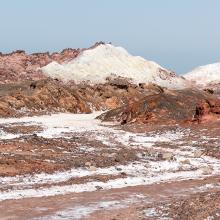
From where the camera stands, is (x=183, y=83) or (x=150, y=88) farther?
(x=183, y=83)

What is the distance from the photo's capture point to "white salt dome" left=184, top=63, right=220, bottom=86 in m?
120

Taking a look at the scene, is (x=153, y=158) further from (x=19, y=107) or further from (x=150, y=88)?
(x=150, y=88)

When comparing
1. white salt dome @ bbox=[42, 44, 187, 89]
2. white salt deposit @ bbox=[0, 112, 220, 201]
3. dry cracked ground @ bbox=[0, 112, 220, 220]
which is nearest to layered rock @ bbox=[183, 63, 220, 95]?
white salt dome @ bbox=[42, 44, 187, 89]

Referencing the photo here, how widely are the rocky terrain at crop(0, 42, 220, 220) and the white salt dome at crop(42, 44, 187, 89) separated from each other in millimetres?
21002

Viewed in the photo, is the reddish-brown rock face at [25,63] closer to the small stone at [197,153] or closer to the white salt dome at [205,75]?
the white salt dome at [205,75]

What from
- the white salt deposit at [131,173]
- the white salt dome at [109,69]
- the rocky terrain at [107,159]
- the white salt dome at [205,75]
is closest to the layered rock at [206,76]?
the white salt dome at [205,75]

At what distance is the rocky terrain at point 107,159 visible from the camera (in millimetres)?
16672

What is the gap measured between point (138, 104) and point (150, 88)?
31.2 m

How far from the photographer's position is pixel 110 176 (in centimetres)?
2286

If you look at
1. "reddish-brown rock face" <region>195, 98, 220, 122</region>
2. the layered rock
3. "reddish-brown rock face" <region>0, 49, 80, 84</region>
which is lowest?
"reddish-brown rock face" <region>195, 98, 220, 122</region>

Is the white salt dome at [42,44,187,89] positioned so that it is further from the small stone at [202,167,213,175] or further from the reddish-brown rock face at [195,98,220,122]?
the small stone at [202,167,213,175]

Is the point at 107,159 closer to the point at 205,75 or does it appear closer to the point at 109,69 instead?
the point at 109,69

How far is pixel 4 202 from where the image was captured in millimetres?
17344

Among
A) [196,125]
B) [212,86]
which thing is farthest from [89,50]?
[196,125]
